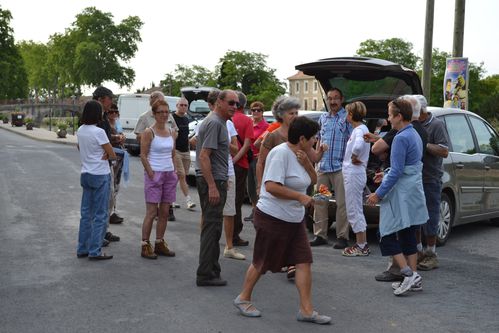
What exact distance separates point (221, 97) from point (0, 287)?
2.68 meters

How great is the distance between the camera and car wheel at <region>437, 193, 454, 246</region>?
818cm

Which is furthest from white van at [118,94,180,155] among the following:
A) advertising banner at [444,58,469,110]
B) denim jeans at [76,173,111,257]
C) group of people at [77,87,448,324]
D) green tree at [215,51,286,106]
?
green tree at [215,51,286,106]

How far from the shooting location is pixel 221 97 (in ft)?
20.6

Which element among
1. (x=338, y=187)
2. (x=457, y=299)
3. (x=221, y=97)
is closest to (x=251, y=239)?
(x=338, y=187)

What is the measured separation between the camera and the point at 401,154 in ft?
19.6

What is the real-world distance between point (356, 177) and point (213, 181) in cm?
215

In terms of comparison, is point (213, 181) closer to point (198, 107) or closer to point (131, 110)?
point (198, 107)

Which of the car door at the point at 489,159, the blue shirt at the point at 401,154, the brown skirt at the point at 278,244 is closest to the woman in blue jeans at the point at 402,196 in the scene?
the blue shirt at the point at 401,154

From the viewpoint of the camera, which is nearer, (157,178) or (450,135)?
(157,178)

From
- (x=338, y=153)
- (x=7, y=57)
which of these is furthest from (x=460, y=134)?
(x=7, y=57)

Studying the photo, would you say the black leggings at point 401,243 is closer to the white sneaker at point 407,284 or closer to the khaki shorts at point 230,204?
the white sneaker at point 407,284

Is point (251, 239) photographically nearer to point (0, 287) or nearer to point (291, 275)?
point (291, 275)

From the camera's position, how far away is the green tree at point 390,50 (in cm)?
9156

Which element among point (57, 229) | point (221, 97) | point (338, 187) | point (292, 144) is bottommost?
point (57, 229)
